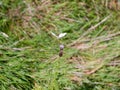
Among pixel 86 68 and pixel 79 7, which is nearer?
pixel 86 68

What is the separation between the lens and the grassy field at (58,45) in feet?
7.59

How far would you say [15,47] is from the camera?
2369mm

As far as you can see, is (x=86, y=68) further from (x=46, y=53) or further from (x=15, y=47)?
(x=15, y=47)

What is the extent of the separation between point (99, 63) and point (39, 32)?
1.51 feet

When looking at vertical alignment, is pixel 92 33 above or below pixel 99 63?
above

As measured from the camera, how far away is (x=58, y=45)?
7.94 ft

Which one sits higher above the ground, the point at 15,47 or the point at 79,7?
the point at 79,7

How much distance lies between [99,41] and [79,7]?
0.29 metres

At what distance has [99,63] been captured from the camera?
238cm

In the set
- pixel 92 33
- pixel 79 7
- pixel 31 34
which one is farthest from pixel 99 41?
pixel 31 34

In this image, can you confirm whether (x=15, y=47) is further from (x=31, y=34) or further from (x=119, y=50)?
(x=119, y=50)

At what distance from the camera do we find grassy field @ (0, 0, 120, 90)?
2312 mm

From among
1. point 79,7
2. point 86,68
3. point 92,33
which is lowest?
point 86,68

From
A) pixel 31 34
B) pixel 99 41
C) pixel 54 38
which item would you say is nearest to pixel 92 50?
pixel 99 41
